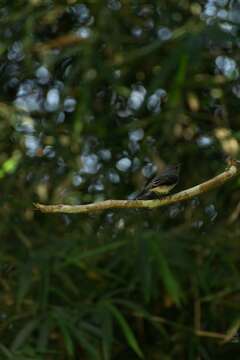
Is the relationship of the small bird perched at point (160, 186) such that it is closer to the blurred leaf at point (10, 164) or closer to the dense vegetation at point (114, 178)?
the dense vegetation at point (114, 178)

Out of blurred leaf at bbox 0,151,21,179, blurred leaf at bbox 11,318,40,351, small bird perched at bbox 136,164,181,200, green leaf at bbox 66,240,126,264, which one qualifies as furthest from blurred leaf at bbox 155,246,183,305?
blurred leaf at bbox 0,151,21,179

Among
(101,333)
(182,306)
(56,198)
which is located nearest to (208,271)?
(182,306)

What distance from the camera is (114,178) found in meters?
4.34

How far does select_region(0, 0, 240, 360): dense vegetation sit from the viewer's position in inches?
153

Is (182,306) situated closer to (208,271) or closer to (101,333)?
(208,271)

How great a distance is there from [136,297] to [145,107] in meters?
0.95

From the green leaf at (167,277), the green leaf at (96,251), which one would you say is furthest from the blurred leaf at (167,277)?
the green leaf at (96,251)

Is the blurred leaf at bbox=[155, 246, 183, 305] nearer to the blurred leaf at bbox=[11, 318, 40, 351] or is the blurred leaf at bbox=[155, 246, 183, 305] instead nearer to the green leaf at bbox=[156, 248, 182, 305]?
the green leaf at bbox=[156, 248, 182, 305]

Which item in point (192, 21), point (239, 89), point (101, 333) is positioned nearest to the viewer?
point (101, 333)

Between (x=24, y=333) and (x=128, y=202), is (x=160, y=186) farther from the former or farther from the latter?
(x=24, y=333)

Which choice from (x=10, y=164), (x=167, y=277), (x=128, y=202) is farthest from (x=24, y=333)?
(x=128, y=202)

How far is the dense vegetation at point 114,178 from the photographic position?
3885 mm

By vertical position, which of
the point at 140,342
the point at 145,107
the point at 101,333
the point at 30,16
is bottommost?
the point at 140,342

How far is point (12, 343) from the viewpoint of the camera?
3.83 m
